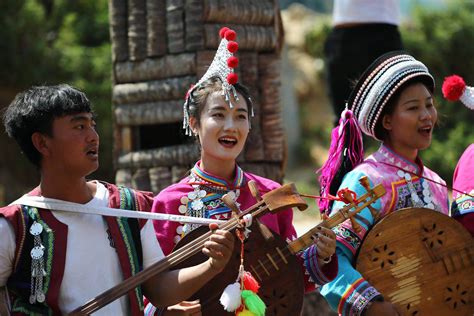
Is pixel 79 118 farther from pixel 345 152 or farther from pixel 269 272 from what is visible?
pixel 345 152

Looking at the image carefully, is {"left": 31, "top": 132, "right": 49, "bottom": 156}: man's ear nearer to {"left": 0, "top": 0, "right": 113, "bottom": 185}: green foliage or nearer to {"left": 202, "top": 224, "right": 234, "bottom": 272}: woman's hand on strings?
{"left": 202, "top": 224, "right": 234, "bottom": 272}: woman's hand on strings

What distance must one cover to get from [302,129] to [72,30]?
5038 millimetres

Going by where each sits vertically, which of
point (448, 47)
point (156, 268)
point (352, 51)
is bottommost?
point (156, 268)

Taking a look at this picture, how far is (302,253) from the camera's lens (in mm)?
3654

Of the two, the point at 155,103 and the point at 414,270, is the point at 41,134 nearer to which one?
the point at 414,270

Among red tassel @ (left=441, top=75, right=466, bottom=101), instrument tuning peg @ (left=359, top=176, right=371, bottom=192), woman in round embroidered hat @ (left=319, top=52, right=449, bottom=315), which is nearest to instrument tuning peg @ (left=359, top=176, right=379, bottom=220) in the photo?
instrument tuning peg @ (left=359, top=176, right=371, bottom=192)

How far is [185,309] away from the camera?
11.0ft

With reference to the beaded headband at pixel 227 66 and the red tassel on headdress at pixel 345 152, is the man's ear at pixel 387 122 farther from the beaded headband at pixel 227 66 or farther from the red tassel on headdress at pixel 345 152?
the beaded headband at pixel 227 66

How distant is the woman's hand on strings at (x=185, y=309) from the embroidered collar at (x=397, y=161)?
117cm

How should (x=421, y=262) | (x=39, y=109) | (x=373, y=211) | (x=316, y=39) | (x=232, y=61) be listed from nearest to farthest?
(x=39, y=109) → (x=373, y=211) → (x=421, y=262) → (x=232, y=61) → (x=316, y=39)

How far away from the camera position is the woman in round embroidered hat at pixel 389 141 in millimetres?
3869

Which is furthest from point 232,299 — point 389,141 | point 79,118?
point 389,141

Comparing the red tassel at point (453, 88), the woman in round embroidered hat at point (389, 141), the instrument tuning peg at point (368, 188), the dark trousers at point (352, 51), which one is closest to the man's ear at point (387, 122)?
the woman in round embroidered hat at point (389, 141)

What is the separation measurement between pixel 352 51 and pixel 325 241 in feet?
9.75
